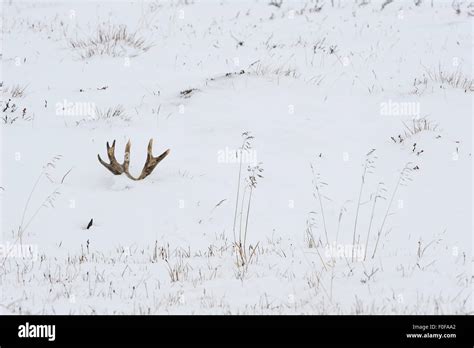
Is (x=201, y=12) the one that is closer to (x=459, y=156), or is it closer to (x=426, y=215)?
(x=459, y=156)

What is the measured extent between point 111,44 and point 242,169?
17.5ft

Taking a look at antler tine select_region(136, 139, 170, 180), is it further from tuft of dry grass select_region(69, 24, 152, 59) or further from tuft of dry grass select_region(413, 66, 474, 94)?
tuft of dry grass select_region(69, 24, 152, 59)

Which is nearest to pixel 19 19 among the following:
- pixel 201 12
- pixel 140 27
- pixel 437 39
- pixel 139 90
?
pixel 140 27

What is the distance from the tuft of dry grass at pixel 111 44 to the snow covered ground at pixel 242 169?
6 cm

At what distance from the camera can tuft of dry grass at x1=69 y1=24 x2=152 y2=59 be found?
11.2 meters

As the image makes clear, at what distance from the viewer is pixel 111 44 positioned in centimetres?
1153

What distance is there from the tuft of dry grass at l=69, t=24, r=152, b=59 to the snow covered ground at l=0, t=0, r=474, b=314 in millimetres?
59
